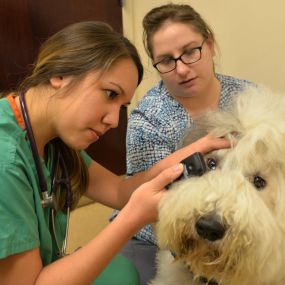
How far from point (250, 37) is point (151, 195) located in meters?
1.35

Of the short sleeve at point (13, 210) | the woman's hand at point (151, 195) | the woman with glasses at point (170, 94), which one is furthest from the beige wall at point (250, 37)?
the short sleeve at point (13, 210)

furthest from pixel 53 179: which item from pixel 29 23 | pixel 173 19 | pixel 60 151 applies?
pixel 29 23

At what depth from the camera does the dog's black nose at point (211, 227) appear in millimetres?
911

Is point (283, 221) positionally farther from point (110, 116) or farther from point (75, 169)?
point (75, 169)

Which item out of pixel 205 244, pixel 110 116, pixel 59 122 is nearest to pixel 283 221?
pixel 205 244

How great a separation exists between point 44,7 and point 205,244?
211 centimetres

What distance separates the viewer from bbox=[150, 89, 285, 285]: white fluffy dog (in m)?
0.93

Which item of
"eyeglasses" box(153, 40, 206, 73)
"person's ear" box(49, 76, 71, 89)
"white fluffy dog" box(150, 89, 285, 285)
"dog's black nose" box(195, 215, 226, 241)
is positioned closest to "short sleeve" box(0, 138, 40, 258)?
"person's ear" box(49, 76, 71, 89)

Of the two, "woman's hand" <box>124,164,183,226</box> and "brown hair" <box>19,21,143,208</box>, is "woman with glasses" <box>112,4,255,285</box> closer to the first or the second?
"brown hair" <box>19,21,143,208</box>

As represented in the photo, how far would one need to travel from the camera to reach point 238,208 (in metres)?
0.94

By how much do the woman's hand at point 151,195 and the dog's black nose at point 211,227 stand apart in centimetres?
17

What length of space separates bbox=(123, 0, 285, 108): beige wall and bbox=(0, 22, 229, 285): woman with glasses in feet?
3.16

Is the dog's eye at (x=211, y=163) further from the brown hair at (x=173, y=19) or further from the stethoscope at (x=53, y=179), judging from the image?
the brown hair at (x=173, y=19)

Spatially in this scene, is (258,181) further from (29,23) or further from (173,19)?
(29,23)
